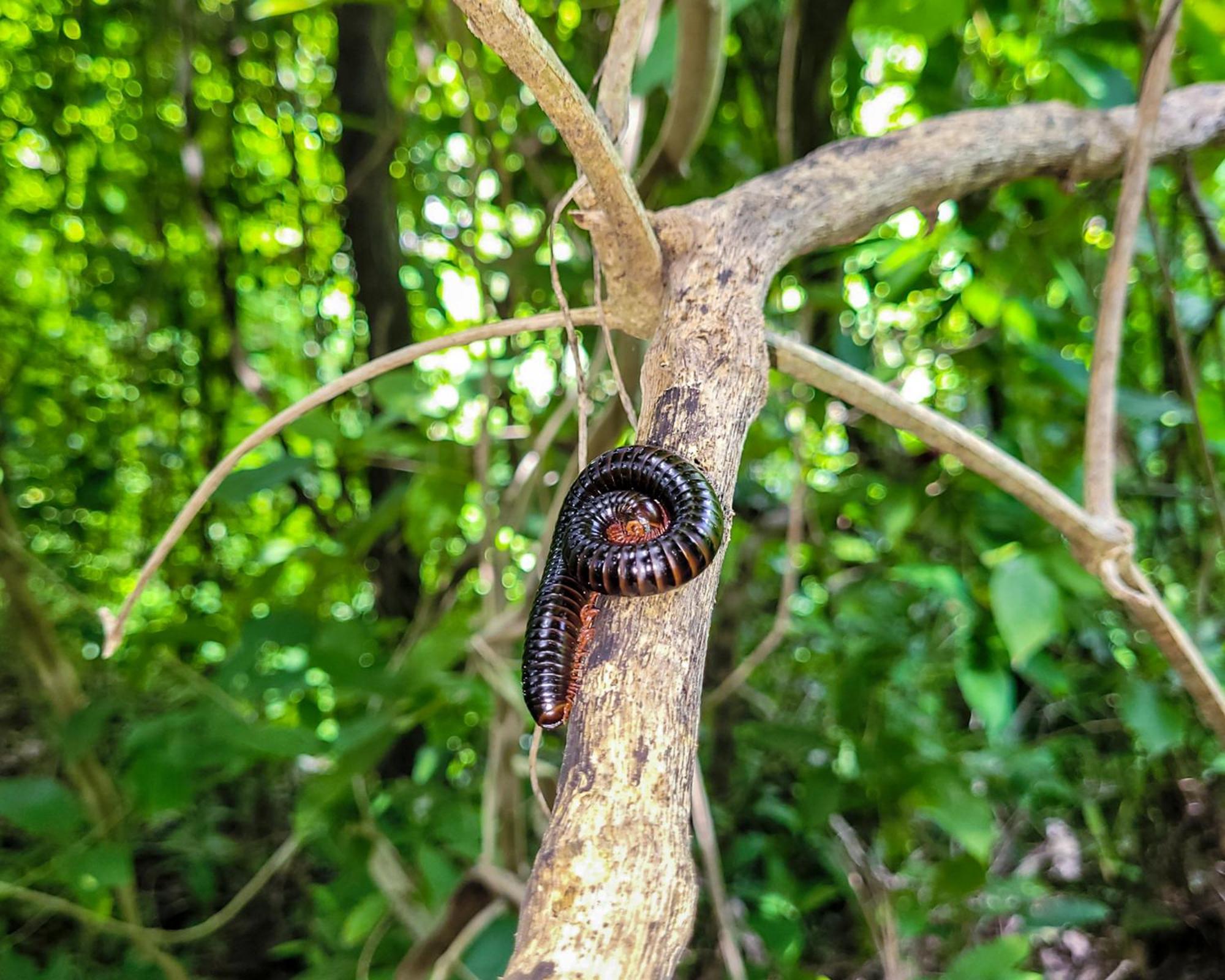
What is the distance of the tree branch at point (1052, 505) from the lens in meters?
1.08

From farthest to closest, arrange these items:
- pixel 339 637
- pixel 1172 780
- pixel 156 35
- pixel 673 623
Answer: pixel 156 35 → pixel 1172 780 → pixel 339 637 → pixel 673 623

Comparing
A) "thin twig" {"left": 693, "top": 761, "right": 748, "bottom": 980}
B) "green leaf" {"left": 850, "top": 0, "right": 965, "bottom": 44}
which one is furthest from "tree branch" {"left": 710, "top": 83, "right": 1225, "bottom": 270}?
"thin twig" {"left": 693, "top": 761, "right": 748, "bottom": 980}

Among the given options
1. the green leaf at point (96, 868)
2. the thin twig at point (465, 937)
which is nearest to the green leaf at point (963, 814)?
the thin twig at point (465, 937)

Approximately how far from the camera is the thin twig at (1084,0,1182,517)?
1277 millimetres

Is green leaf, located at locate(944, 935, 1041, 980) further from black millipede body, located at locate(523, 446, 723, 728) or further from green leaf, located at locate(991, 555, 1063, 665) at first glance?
black millipede body, located at locate(523, 446, 723, 728)

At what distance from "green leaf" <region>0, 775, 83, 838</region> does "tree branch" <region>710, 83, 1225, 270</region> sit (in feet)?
6.53

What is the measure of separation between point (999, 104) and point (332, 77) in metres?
3.38

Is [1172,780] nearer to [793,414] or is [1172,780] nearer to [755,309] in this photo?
[793,414]

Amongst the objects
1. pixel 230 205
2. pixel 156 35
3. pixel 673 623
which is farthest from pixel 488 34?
pixel 230 205

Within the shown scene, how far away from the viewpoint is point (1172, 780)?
9.42 ft

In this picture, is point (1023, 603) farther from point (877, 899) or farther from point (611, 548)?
point (877, 899)

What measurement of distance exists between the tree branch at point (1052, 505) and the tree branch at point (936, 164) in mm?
179

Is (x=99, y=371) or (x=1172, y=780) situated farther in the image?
(x=99, y=371)

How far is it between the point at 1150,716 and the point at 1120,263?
1.08 meters
